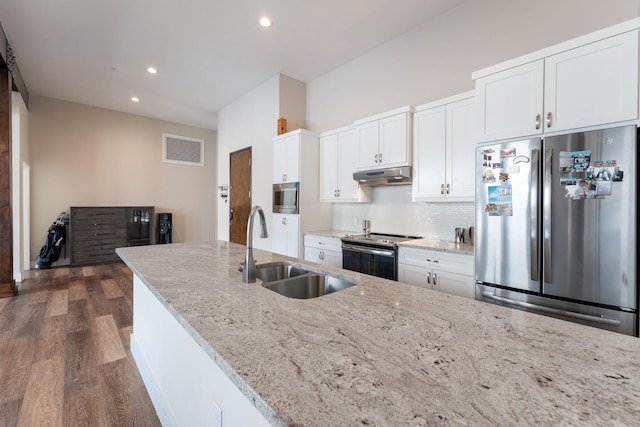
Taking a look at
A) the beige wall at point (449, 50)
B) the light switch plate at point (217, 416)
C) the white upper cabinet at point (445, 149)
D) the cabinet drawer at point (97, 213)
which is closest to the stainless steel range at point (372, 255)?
the white upper cabinet at point (445, 149)

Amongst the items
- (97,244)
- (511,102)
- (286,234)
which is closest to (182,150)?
(97,244)

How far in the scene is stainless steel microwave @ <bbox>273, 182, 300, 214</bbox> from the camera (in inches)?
156

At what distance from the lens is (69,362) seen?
227 cm

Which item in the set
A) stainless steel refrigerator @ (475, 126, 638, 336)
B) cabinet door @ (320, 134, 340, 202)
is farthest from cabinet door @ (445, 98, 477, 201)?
cabinet door @ (320, 134, 340, 202)

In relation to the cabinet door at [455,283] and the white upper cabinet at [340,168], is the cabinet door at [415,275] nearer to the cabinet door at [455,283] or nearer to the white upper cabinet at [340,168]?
the cabinet door at [455,283]

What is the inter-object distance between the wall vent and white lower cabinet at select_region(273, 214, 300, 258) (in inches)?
162

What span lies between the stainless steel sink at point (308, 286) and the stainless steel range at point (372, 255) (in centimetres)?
134

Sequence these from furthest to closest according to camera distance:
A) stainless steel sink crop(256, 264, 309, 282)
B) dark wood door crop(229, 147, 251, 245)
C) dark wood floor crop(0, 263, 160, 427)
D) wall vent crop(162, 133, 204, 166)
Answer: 1. wall vent crop(162, 133, 204, 166)
2. dark wood door crop(229, 147, 251, 245)
3. stainless steel sink crop(256, 264, 309, 282)
4. dark wood floor crop(0, 263, 160, 427)

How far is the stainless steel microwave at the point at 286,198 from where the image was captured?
3969 millimetres

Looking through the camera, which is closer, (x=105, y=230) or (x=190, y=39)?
(x=190, y=39)

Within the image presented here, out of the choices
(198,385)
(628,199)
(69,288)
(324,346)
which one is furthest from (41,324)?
(628,199)

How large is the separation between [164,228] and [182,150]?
6.64ft

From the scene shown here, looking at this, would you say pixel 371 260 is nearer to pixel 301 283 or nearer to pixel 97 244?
pixel 301 283

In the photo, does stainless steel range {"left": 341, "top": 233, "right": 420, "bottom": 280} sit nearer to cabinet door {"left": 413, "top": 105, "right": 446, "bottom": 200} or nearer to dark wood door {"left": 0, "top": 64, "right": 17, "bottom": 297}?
cabinet door {"left": 413, "top": 105, "right": 446, "bottom": 200}
